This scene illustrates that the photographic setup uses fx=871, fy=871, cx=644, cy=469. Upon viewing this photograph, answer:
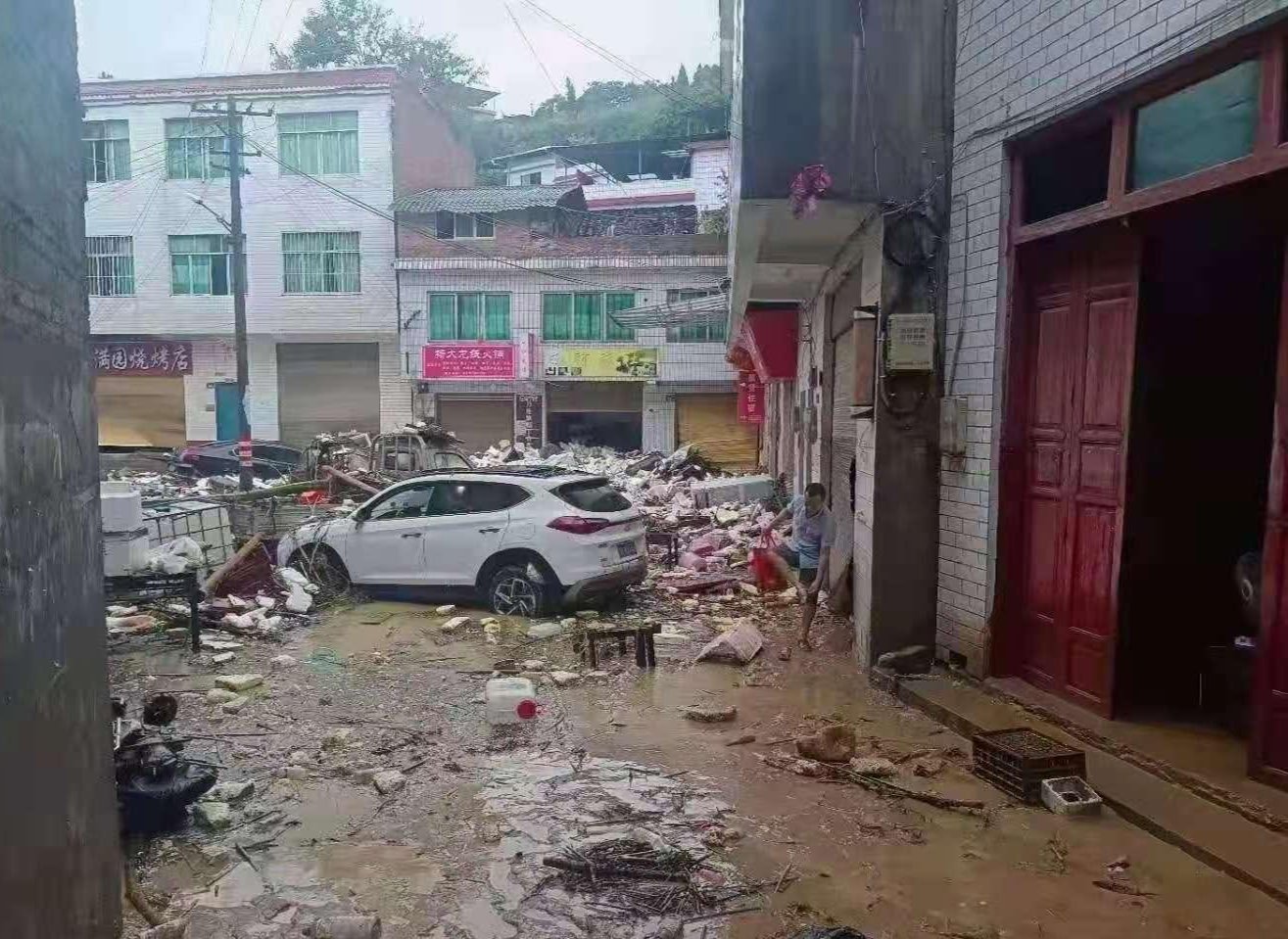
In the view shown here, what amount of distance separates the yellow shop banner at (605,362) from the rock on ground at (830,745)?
22903mm

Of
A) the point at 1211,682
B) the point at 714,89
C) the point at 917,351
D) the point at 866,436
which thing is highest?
the point at 714,89

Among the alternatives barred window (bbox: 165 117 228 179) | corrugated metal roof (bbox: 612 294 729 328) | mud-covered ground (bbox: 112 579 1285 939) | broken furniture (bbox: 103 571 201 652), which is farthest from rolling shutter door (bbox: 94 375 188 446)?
mud-covered ground (bbox: 112 579 1285 939)

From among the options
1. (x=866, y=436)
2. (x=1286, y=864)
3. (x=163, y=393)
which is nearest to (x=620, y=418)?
(x=163, y=393)

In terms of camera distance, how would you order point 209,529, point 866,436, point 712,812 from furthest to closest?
point 209,529
point 866,436
point 712,812

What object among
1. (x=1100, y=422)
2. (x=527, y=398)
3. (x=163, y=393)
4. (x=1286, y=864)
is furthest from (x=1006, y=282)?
(x=163, y=393)

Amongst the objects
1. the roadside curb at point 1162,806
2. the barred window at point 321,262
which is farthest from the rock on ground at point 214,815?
the barred window at point 321,262

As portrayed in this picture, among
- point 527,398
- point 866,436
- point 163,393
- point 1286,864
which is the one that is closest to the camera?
point 1286,864

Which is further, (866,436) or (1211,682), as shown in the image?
(866,436)

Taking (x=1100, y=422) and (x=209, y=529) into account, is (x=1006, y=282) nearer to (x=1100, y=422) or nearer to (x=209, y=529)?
(x=1100, y=422)

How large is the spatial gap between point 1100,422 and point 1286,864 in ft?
8.37

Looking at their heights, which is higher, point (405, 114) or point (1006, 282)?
point (405, 114)

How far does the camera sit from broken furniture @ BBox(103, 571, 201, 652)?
7.76 m

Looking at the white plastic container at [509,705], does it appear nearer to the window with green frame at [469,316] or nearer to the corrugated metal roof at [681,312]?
the corrugated metal roof at [681,312]

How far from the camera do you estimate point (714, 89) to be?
133 ft
